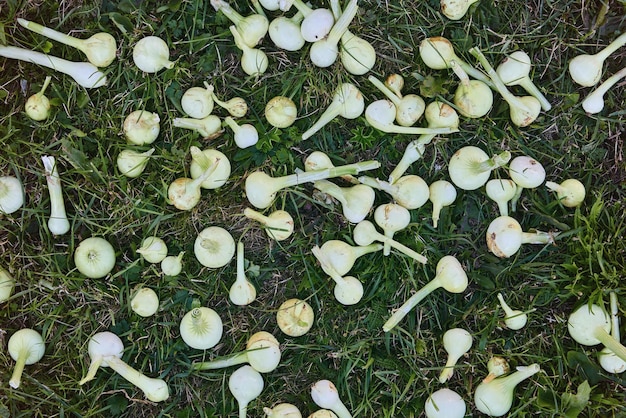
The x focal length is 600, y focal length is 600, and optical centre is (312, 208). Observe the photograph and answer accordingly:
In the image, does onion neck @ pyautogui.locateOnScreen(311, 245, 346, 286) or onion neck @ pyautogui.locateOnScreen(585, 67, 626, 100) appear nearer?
onion neck @ pyautogui.locateOnScreen(311, 245, 346, 286)

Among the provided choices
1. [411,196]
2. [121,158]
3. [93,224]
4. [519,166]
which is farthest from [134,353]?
[519,166]

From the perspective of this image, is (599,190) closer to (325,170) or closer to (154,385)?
(325,170)

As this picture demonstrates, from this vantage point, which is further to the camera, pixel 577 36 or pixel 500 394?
pixel 577 36

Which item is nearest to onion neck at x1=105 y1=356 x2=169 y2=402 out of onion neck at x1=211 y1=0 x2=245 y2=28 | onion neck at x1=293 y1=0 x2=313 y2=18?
onion neck at x1=211 y1=0 x2=245 y2=28

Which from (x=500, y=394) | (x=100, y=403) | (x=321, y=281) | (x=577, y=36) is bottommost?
(x=100, y=403)

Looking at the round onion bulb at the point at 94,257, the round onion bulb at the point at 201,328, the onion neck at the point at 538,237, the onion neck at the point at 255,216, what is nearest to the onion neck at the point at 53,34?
the round onion bulb at the point at 94,257

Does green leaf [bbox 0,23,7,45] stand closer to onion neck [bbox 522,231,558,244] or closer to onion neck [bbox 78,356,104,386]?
onion neck [bbox 78,356,104,386]
